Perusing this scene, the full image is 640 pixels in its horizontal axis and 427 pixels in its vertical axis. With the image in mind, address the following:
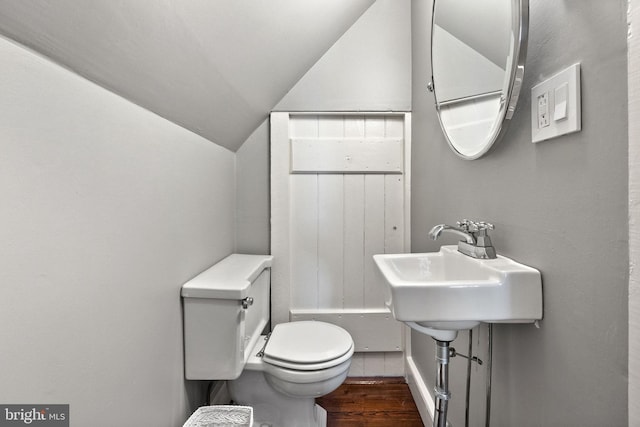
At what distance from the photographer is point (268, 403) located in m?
1.30

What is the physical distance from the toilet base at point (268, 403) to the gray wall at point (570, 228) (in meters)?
0.80

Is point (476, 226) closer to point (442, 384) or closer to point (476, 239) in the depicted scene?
point (476, 239)

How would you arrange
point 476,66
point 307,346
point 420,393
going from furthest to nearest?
point 420,393
point 307,346
point 476,66

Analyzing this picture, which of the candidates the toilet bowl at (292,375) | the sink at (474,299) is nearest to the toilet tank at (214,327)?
the toilet bowl at (292,375)

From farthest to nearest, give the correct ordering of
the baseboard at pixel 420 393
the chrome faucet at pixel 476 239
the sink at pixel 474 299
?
the baseboard at pixel 420 393 → the chrome faucet at pixel 476 239 → the sink at pixel 474 299

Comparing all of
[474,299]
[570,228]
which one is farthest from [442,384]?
[570,228]

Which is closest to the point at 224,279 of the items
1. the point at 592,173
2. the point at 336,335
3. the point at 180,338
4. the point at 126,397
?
the point at 180,338

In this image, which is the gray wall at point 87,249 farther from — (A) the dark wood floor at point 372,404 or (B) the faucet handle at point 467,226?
(B) the faucet handle at point 467,226

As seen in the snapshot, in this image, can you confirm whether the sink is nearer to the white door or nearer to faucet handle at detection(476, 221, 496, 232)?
faucet handle at detection(476, 221, 496, 232)

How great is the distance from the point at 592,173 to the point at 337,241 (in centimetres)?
134

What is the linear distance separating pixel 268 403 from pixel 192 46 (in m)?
1.44

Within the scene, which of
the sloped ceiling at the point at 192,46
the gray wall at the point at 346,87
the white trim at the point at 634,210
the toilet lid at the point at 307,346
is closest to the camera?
the white trim at the point at 634,210

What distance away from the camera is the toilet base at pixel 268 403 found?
4.23 feet

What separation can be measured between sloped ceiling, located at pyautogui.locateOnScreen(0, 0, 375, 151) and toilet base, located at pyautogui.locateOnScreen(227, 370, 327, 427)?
1138 mm
